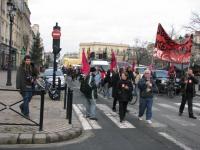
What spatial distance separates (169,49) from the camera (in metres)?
25.3

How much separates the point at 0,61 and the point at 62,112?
49785 mm

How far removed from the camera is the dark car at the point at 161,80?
28656 mm

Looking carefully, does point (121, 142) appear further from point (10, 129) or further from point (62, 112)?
point (62, 112)

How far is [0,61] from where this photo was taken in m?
62.9

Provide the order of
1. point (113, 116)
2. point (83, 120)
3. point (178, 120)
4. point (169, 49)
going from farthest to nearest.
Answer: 1. point (169, 49)
2. point (113, 116)
3. point (178, 120)
4. point (83, 120)

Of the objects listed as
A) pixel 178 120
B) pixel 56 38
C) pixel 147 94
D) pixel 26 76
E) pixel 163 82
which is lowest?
pixel 178 120

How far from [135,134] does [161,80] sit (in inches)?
721

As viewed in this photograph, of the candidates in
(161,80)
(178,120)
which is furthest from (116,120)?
(161,80)

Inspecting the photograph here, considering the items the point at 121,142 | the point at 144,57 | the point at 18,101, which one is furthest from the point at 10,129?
the point at 144,57

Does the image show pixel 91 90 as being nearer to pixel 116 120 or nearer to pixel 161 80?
pixel 116 120

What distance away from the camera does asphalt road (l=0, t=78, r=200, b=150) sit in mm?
9812

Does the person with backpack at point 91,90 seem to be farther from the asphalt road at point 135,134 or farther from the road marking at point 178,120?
the road marking at point 178,120

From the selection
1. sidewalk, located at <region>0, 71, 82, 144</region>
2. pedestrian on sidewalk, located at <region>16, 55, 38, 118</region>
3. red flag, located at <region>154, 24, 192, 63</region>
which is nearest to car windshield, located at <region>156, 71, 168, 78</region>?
red flag, located at <region>154, 24, 192, 63</region>

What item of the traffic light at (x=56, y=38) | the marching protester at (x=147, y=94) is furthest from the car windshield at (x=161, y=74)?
the marching protester at (x=147, y=94)
